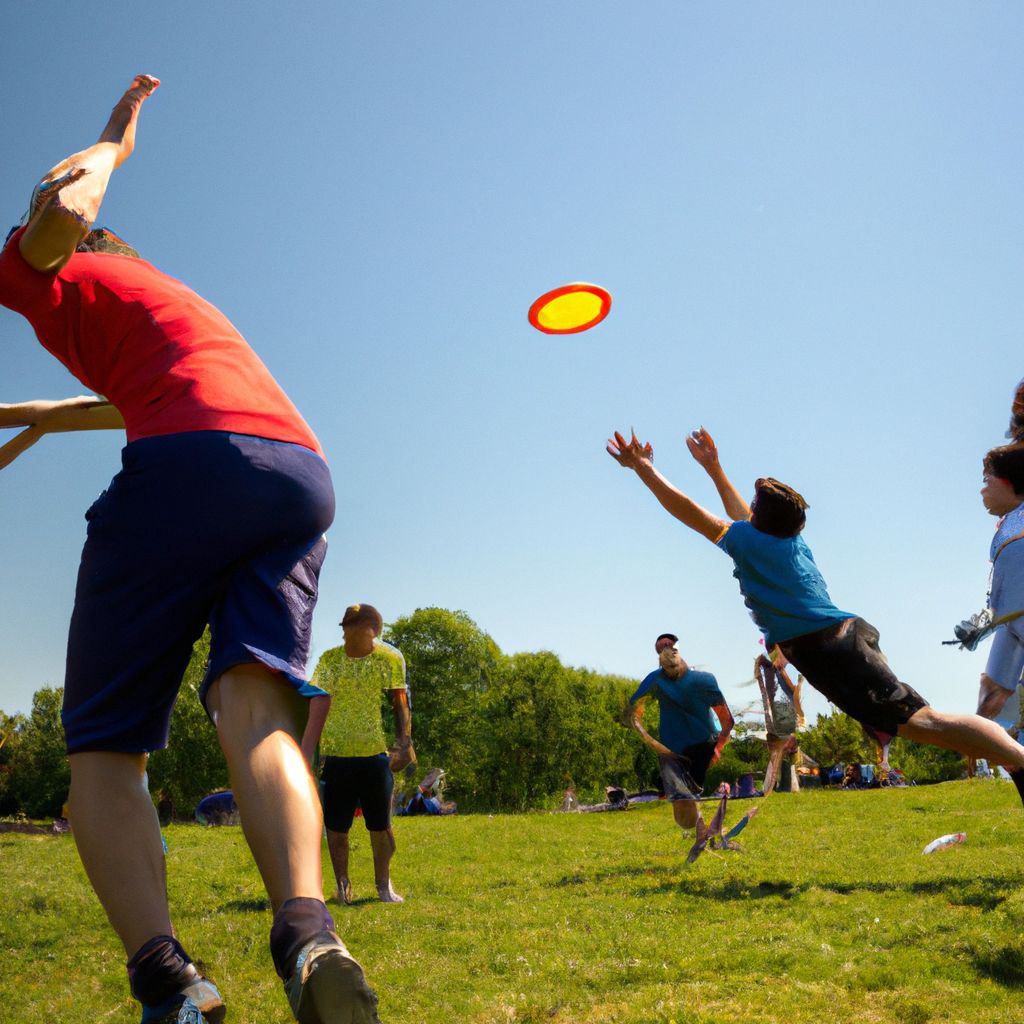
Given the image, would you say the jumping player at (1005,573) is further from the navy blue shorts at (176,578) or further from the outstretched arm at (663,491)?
the navy blue shorts at (176,578)

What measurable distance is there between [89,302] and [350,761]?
5973 millimetres

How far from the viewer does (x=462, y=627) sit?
47156mm

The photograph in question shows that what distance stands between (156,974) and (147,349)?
4.73 feet

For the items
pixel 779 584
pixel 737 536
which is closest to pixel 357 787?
pixel 737 536

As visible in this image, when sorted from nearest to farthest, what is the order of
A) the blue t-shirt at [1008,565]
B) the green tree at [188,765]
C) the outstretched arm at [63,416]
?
the outstretched arm at [63,416] < the blue t-shirt at [1008,565] < the green tree at [188,765]

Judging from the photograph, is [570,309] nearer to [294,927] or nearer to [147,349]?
[147,349]

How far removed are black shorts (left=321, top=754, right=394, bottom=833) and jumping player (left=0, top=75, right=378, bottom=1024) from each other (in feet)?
18.5

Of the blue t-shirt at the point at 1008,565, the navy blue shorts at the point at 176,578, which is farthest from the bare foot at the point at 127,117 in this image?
the blue t-shirt at the point at 1008,565

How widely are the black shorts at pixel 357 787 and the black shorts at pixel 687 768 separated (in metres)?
3.33

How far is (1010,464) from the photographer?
5527 mm

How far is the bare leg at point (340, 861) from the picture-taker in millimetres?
7117

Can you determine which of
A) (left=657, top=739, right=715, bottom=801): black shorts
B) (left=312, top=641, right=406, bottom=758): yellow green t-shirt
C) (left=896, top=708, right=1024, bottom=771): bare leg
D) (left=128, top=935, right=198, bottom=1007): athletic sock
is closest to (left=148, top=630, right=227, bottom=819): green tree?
(left=657, top=739, right=715, bottom=801): black shorts

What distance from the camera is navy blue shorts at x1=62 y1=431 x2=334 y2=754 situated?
2.11 m

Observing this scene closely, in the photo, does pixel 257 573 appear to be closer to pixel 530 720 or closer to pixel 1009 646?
pixel 1009 646
